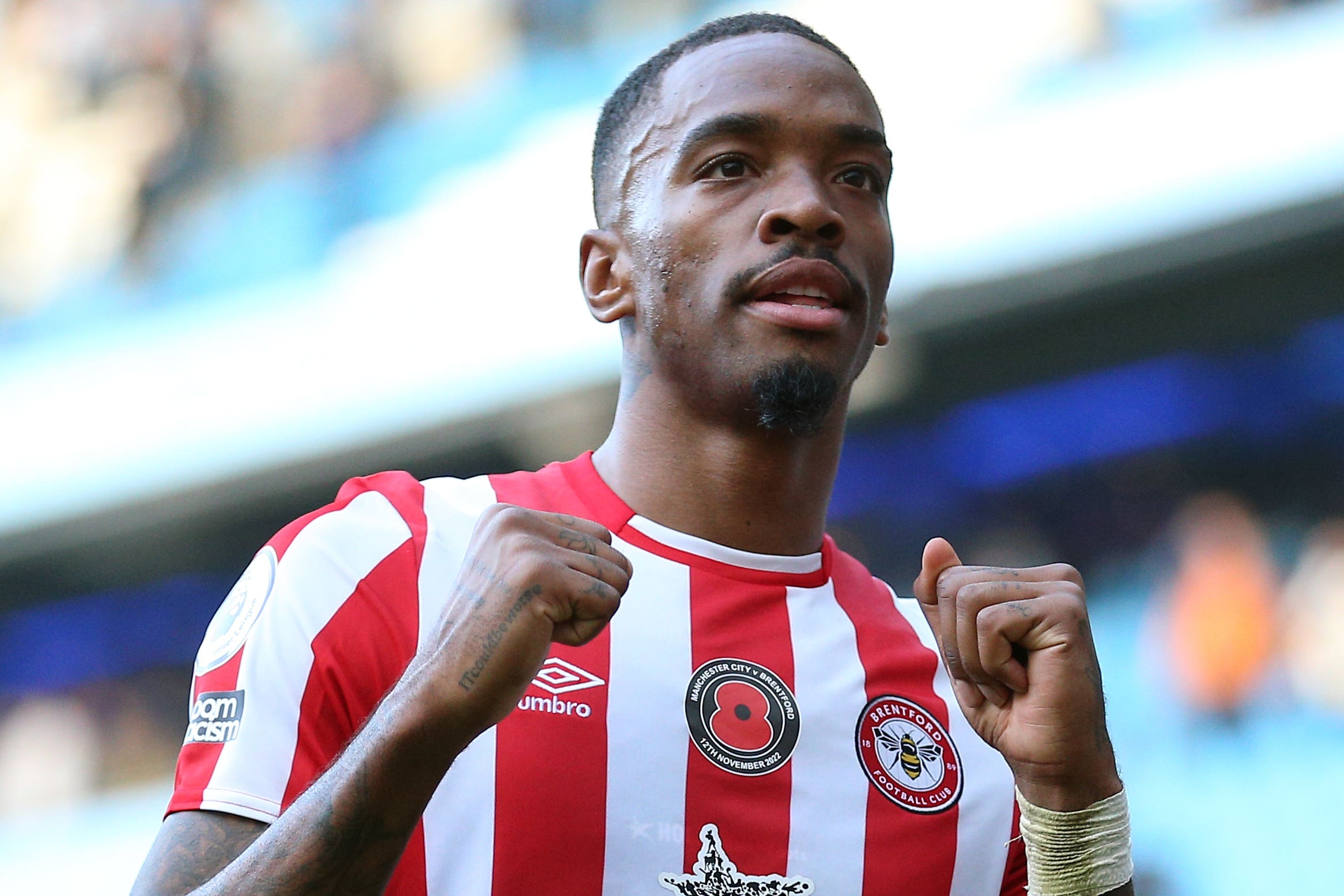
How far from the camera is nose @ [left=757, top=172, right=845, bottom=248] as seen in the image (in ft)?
7.88

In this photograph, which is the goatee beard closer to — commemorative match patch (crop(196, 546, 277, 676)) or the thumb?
the thumb

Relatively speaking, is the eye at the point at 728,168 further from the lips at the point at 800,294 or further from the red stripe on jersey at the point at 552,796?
the red stripe on jersey at the point at 552,796

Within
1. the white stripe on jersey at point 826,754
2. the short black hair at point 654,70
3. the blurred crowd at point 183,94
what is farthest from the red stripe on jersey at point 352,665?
the blurred crowd at point 183,94

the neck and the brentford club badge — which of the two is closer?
the brentford club badge

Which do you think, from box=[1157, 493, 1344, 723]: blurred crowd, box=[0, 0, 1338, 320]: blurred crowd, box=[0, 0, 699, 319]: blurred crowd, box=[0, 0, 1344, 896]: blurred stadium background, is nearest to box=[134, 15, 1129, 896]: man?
box=[0, 0, 1344, 896]: blurred stadium background

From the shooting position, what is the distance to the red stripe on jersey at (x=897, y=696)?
2219 mm

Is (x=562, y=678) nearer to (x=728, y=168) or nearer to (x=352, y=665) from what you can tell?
(x=352, y=665)

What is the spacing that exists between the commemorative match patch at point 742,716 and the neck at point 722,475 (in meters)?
0.28

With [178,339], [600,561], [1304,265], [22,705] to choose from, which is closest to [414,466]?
[178,339]

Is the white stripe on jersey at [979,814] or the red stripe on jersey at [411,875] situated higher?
the white stripe on jersey at [979,814]

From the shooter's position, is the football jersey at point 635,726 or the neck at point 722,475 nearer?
the football jersey at point 635,726

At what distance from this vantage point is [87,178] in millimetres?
9953

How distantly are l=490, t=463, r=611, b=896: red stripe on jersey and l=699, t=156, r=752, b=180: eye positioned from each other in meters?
0.88

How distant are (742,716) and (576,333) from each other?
19.9 ft
